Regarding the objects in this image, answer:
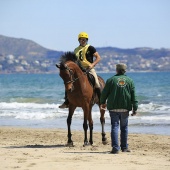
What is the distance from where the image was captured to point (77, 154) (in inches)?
463

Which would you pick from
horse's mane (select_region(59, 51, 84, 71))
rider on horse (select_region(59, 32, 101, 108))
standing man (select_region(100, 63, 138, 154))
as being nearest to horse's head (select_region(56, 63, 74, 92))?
horse's mane (select_region(59, 51, 84, 71))

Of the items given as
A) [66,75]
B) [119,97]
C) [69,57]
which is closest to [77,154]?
[119,97]

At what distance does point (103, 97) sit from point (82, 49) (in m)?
2.47

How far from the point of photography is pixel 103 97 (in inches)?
462

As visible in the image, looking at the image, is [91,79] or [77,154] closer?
[77,154]

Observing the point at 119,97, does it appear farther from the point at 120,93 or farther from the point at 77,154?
the point at 77,154

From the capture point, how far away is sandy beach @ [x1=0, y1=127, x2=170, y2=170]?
1016cm

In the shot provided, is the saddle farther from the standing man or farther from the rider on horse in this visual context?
the standing man

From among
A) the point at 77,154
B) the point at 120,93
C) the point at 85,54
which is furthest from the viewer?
the point at 85,54

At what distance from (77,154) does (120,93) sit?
1534 mm

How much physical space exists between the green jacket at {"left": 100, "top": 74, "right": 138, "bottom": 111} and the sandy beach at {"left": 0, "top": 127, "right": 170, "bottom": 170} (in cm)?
100

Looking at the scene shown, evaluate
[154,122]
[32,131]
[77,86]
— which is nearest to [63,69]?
[77,86]

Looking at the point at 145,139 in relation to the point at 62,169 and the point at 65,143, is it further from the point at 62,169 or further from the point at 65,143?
the point at 62,169

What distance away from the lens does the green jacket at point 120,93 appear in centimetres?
1153
